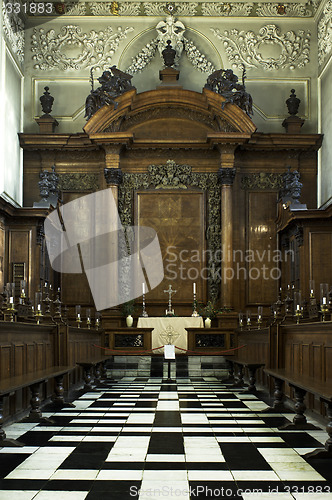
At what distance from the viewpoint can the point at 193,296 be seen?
17.3 meters

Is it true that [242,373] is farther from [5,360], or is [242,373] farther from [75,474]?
[75,474]

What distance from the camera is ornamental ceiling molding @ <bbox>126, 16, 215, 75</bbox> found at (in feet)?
60.4

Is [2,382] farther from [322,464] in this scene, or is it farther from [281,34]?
[281,34]

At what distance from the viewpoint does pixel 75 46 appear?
61.2ft

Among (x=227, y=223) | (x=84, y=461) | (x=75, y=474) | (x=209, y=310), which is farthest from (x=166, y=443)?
(x=227, y=223)

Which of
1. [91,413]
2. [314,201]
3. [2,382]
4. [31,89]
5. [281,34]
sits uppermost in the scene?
[281,34]

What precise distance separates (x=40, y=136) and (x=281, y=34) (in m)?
7.33

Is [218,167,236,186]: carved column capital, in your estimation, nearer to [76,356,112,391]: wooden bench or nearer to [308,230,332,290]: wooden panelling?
[308,230,332,290]: wooden panelling

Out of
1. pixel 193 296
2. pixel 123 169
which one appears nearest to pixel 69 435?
pixel 193 296

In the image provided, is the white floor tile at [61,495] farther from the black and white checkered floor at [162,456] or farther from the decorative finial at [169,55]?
the decorative finial at [169,55]

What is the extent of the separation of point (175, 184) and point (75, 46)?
493 cm

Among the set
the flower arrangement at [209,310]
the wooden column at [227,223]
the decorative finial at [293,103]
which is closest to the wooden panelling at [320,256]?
the wooden column at [227,223]

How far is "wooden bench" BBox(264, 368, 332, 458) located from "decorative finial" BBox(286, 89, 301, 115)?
1024 centimetres

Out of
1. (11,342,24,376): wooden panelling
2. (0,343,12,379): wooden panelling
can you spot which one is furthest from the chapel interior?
(0,343,12,379): wooden panelling
